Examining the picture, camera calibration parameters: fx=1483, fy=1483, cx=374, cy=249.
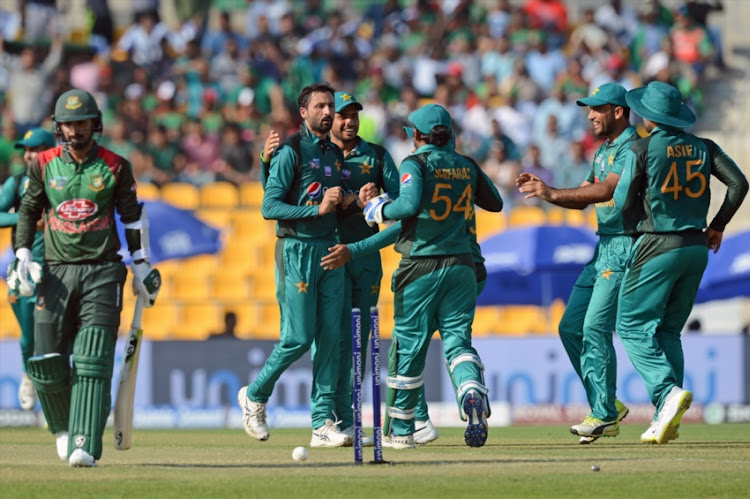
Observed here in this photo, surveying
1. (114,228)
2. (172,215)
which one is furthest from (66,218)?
(172,215)

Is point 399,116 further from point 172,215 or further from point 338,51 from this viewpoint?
point 172,215

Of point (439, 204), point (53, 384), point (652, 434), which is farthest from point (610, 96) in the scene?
point (53, 384)

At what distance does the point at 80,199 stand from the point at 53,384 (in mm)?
1182

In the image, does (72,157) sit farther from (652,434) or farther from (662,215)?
(652,434)

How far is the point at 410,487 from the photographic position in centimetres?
816

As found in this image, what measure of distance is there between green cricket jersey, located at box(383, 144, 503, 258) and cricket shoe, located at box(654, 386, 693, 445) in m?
1.79

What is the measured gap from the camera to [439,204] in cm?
1062

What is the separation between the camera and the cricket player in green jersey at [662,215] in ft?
35.0

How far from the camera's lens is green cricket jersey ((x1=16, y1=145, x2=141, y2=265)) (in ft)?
30.4

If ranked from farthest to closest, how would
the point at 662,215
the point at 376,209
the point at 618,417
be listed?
the point at 618,417
the point at 662,215
the point at 376,209

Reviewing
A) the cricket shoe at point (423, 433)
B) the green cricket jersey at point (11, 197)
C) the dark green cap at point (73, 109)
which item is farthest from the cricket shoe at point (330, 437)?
the green cricket jersey at point (11, 197)

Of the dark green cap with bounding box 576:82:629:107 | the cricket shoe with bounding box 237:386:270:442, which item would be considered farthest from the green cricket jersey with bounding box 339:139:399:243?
the dark green cap with bounding box 576:82:629:107

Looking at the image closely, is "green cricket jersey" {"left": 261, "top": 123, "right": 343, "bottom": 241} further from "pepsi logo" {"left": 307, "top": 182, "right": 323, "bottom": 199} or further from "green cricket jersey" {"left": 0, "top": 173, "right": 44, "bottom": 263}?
"green cricket jersey" {"left": 0, "top": 173, "right": 44, "bottom": 263}

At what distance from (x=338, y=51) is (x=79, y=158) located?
1609 cm
